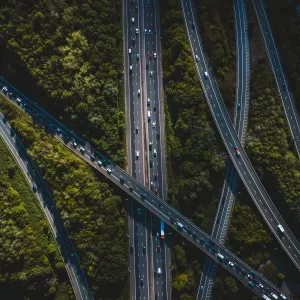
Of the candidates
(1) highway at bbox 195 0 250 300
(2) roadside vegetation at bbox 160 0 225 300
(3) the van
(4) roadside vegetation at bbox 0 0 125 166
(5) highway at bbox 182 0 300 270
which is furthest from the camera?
(1) highway at bbox 195 0 250 300

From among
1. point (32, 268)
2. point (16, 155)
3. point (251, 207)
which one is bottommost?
point (32, 268)

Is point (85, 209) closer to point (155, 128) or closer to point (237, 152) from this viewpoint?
point (155, 128)

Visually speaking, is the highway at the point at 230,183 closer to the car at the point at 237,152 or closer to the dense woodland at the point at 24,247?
the car at the point at 237,152

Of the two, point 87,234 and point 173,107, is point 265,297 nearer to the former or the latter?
point 87,234

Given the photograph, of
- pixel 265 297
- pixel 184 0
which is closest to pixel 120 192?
pixel 265 297

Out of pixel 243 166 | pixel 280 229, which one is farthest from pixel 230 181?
pixel 280 229

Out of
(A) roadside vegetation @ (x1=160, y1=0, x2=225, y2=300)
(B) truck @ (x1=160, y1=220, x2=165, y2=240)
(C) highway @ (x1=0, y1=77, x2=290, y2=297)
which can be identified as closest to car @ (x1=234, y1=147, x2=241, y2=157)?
(A) roadside vegetation @ (x1=160, y1=0, x2=225, y2=300)

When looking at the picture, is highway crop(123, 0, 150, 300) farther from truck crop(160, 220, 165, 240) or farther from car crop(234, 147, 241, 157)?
car crop(234, 147, 241, 157)
